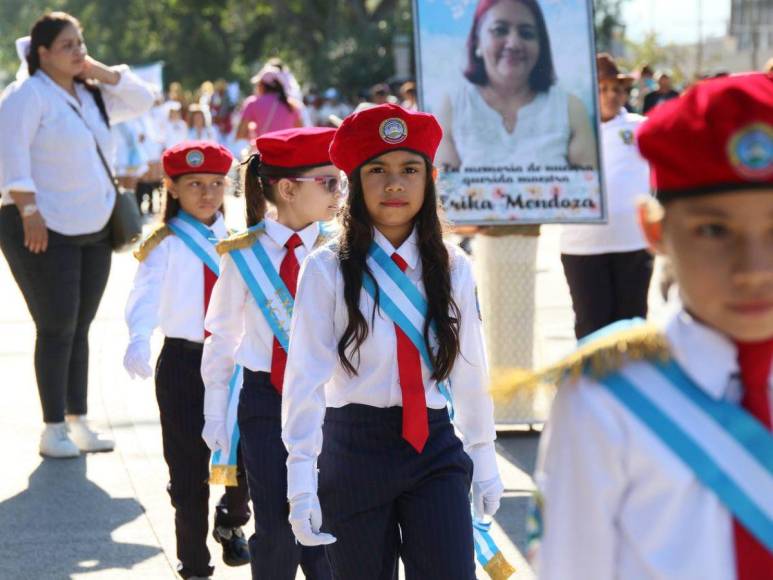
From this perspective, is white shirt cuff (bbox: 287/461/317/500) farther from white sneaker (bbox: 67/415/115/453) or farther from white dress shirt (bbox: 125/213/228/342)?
white sneaker (bbox: 67/415/115/453)

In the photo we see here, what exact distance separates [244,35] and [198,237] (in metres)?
52.2

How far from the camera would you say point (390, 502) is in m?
3.97

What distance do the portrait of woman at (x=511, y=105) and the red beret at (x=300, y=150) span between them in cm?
256

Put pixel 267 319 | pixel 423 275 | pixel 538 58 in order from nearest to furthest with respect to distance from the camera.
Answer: pixel 423 275 → pixel 267 319 → pixel 538 58

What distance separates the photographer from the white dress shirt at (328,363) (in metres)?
3.94

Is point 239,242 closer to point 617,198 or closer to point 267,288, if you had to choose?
point 267,288

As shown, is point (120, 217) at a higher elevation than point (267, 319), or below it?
higher

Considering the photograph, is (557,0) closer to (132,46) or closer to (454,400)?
(454,400)

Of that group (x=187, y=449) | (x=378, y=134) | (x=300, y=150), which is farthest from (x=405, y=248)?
(x=187, y=449)

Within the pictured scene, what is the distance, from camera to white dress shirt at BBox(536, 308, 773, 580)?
82.5 inches

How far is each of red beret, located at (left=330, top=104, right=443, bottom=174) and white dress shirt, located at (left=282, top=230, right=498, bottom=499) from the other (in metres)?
0.26

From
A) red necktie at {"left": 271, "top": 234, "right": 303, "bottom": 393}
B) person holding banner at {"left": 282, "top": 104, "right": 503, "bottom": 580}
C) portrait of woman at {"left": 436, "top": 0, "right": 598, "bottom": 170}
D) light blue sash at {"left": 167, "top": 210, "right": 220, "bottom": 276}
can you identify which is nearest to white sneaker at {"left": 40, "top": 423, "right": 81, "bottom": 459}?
light blue sash at {"left": 167, "top": 210, "right": 220, "bottom": 276}

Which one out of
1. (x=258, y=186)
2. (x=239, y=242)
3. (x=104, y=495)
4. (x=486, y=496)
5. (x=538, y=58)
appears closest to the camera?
(x=486, y=496)

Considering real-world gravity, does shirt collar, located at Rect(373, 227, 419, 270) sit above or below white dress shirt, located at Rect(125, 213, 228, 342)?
above
